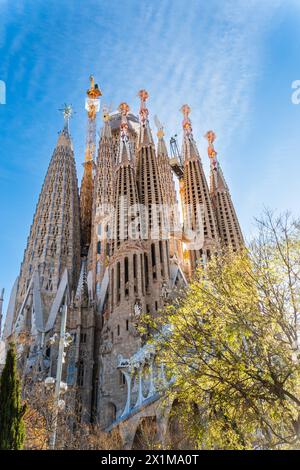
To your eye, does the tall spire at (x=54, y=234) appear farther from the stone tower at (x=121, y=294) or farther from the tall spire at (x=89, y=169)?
the stone tower at (x=121, y=294)

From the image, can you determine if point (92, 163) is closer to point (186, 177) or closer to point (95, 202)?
point (95, 202)

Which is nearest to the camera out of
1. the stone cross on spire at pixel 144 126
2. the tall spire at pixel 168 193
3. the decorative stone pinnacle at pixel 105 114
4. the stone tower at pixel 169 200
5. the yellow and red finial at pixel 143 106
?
the stone tower at pixel 169 200

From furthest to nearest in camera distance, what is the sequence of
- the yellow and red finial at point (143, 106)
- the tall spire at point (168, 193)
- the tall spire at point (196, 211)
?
the yellow and red finial at point (143, 106) → the tall spire at point (168, 193) → the tall spire at point (196, 211)

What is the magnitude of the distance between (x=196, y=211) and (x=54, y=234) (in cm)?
1392

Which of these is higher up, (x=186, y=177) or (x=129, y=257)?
(x=186, y=177)

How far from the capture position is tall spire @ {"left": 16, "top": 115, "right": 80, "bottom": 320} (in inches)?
1570

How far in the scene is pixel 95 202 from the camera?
48094mm

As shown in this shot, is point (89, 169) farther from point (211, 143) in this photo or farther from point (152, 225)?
point (152, 225)

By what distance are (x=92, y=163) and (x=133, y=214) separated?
23.7 m

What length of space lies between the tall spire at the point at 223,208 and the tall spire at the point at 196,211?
1.36m

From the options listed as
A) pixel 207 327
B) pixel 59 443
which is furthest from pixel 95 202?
pixel 207 327

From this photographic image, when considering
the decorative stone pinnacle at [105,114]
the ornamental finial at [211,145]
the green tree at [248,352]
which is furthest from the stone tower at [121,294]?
the decorative stone pinnacle at [105,114]

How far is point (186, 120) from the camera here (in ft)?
175

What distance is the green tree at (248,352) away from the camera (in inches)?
373
